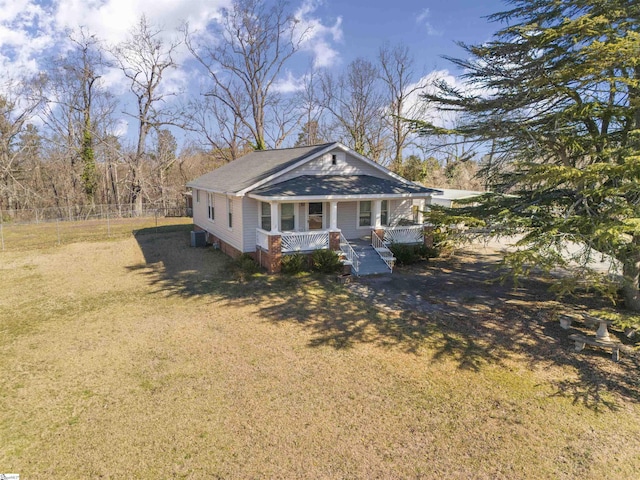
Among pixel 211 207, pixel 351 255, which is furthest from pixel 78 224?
pixel 351 255

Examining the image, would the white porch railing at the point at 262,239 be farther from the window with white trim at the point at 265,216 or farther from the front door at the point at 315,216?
the front door at the point at 315,216

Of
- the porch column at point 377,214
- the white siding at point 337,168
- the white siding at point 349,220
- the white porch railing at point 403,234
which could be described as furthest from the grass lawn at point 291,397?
the white siding at point 337,168

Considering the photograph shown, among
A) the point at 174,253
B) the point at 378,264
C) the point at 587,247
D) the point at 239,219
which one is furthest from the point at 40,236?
the point at 587,247

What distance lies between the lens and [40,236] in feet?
79.6

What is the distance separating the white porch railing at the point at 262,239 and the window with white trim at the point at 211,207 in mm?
5302

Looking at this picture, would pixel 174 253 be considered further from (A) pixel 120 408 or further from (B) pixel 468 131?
(B) pixel 468 131

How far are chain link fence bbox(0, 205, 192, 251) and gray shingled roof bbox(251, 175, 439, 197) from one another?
537 inches

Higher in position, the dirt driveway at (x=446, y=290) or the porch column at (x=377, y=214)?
the porch column at (x=377, y=214)

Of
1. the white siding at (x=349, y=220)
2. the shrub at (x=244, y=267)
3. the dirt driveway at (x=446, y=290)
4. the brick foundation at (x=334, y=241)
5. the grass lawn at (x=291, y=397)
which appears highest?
the white siding at (x=349, y=220)

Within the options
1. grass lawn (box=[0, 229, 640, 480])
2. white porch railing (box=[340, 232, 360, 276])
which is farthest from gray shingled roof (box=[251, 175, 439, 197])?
grass lawn (box=[0, 229, 640, 480])

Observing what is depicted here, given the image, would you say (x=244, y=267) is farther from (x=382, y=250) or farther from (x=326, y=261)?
(x=382, y=250)

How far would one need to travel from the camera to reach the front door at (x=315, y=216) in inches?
678

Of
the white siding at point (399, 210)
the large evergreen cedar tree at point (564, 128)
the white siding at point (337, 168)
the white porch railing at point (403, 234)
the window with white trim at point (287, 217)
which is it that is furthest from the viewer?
the white siding at point (399, 210)

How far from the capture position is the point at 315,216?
17.4 meters
